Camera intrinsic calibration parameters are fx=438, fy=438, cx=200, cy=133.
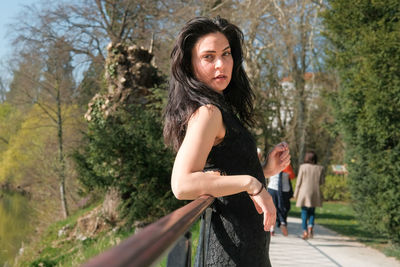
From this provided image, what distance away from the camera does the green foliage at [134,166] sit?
1031 cm

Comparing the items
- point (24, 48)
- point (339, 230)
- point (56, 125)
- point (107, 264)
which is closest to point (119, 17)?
point (24, 48)

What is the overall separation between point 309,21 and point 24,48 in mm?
13791

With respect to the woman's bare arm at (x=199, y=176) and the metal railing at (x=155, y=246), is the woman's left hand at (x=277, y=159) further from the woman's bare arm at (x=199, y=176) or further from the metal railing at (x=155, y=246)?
the metal railing at (x=155, y=246)

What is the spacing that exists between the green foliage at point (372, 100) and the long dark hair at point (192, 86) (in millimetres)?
5785

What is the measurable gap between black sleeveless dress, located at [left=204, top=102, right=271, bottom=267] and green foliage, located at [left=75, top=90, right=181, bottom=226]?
8.65m

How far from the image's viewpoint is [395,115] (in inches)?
296

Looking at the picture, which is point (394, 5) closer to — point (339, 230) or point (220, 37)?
point (339, 230)

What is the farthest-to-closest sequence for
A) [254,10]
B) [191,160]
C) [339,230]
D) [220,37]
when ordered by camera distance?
[254,10] < [339,230] < [220,37] < [191,160]

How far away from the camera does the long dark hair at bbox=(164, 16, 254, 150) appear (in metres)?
1.86

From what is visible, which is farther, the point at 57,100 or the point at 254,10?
the point at 57,100

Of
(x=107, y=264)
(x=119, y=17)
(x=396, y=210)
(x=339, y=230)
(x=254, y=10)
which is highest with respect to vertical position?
(x=119, y=17)

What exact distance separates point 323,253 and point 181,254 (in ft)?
22.9

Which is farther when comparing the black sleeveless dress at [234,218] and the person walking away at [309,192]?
the person walking away at [309,192]

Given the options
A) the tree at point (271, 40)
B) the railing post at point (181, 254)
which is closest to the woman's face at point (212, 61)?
the railing post at point (181, 254)
